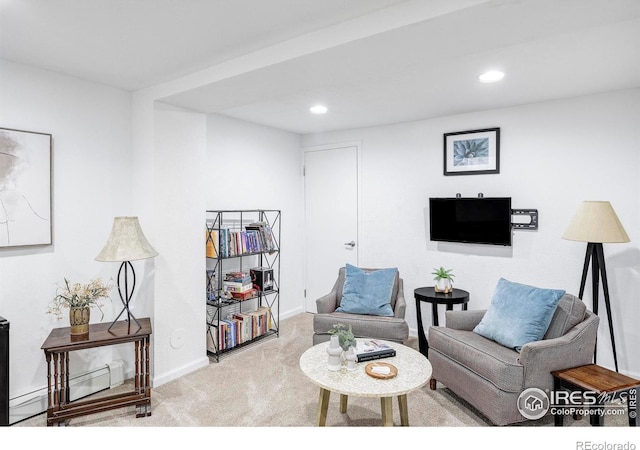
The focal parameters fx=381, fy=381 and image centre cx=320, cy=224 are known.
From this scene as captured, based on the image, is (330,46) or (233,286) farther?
(233,286)

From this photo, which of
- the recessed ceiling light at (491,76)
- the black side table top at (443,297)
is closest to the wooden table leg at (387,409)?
the black side table top at (443,297)

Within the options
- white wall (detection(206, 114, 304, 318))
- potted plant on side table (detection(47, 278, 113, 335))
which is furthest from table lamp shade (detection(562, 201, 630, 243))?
potted plant on side table (detection(47, 278, 113, 335))

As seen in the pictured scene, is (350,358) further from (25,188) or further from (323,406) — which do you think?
(25,188)

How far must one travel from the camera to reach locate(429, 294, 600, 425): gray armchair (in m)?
2.21

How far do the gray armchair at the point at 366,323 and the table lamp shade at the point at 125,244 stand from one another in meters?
1.49

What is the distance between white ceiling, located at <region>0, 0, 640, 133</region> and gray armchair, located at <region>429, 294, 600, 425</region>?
1594 mm

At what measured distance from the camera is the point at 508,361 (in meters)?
2.27

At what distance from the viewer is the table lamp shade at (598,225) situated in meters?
2.69

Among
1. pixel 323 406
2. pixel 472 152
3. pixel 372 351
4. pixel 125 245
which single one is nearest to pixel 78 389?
pixel 125 245

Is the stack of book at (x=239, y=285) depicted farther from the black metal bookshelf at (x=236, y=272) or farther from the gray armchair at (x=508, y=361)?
the gray armchair at (x=508, y=361)

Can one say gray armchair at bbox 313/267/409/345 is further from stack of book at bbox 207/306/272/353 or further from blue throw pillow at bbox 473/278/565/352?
stack of book at bbox 207/306/272/353

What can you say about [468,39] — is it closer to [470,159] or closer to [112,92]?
[470,159]

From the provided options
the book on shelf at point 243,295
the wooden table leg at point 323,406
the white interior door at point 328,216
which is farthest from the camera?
the white interior door at point 328,216

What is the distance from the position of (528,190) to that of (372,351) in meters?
2.18
